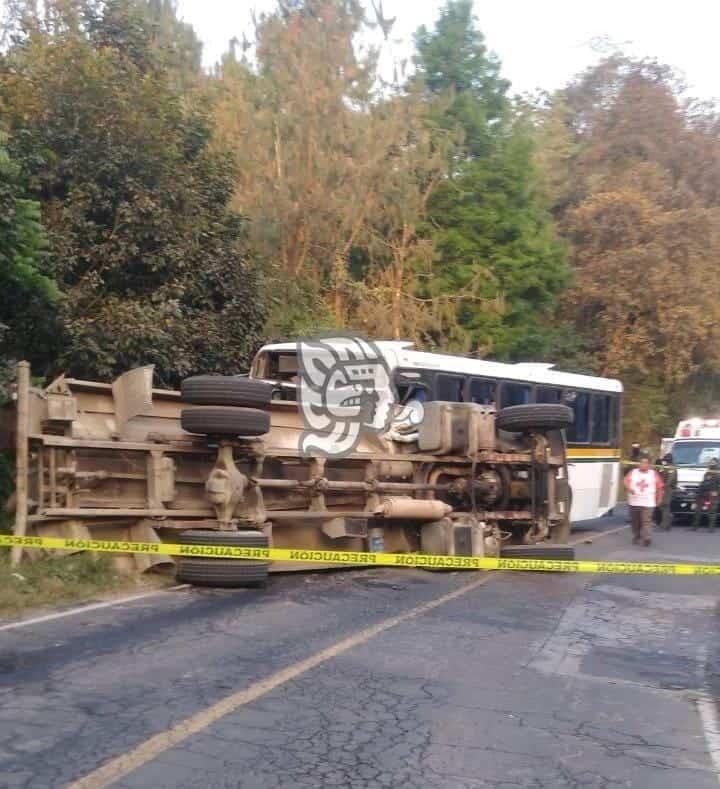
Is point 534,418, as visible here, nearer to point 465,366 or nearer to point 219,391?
point 465,366

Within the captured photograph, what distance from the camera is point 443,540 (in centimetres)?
1227

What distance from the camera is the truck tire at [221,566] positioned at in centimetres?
979

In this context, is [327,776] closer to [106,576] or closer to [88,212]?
[106,576]

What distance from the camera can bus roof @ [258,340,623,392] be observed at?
14.3 m

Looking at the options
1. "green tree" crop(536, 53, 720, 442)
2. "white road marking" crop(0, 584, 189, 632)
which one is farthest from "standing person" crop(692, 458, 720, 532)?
"white road marking" crop(0, 584, 189, 632)

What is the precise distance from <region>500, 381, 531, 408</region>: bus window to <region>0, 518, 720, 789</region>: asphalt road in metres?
6.27

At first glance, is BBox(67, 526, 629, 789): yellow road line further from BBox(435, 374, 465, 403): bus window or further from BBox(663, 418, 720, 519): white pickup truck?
BBox(663, 418, 720, 519): white pickup truck

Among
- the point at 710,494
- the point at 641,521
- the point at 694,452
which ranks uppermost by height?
the point at 694,452

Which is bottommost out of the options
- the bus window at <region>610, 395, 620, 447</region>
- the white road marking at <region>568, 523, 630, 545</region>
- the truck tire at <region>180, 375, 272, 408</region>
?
the white road marking at <region>568, 523, 630, 545</region>

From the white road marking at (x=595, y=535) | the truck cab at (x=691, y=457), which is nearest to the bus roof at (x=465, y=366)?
the white road marking at (x=595, y=535)

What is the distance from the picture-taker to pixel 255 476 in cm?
1080

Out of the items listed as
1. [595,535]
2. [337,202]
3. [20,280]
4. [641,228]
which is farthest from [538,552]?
[641,228]

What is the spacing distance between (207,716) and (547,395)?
12.5 meters

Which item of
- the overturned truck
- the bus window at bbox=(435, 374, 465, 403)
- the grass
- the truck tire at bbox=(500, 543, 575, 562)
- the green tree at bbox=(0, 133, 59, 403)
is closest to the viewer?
the grass
